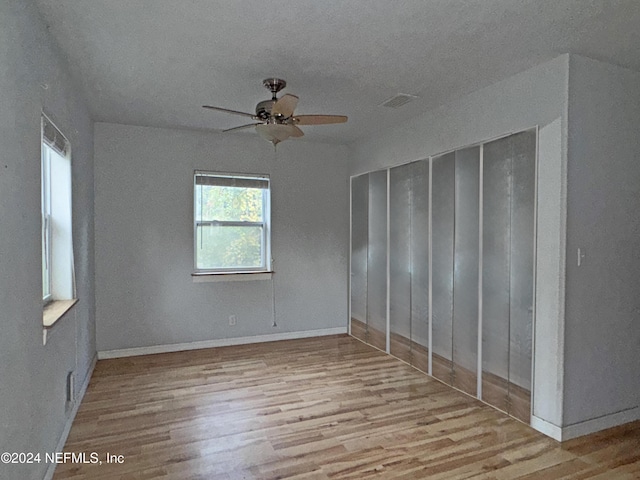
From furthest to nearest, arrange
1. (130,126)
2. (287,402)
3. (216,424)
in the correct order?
(130,126)
(287,402)
(216,424)

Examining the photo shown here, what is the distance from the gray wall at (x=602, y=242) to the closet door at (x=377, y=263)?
2.14 m

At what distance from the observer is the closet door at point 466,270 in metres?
3.36

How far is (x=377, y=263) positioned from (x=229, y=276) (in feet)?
5.80

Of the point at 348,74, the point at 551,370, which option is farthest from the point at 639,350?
the point at 348,74

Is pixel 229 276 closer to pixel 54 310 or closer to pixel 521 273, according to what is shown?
pixel 54 310

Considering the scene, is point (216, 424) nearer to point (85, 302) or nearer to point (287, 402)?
point (287, 402)

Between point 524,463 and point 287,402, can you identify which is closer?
point 524,463

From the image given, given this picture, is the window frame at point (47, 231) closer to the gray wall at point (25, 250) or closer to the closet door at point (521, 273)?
the gray wall at point (25, 250)

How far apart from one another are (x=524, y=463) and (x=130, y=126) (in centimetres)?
465

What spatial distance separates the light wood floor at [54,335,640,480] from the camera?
2375mm

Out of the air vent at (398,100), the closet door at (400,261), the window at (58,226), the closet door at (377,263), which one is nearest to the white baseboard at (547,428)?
the closet door at (400,261)

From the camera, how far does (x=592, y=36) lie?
7.94ft

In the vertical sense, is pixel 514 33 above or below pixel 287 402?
above

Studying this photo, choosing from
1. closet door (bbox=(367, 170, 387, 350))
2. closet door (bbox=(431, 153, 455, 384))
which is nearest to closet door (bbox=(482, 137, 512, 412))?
closet door (bbox=(431, 153, 455, 384))
